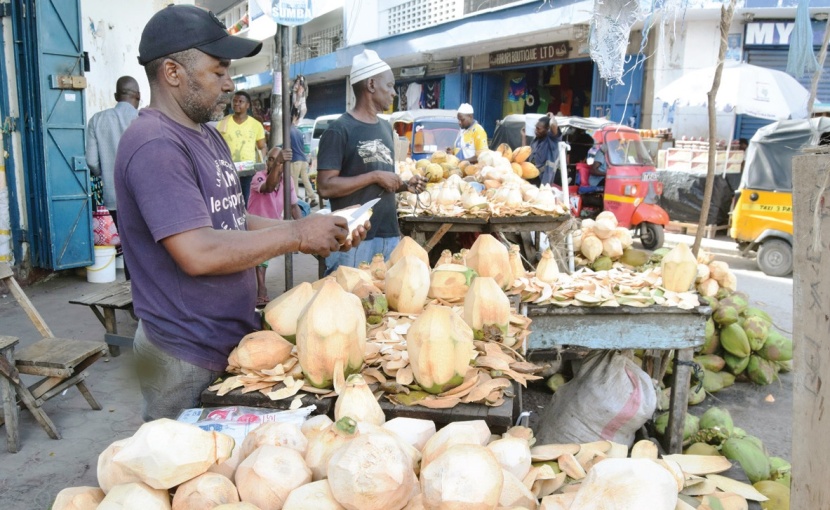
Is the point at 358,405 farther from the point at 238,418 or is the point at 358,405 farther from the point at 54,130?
the point at 54,130

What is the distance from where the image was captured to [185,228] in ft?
5.37

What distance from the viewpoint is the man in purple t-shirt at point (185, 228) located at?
65.7 inches

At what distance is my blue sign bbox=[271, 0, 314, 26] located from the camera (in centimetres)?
449

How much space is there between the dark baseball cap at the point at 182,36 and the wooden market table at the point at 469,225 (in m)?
3.26

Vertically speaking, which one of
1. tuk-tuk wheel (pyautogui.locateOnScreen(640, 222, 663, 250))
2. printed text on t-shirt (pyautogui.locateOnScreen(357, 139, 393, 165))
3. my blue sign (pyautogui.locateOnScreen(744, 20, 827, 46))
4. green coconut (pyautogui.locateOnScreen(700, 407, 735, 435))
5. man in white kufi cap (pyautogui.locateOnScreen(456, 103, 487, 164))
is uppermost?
my blue sign (pyautogui.locateOnScreen(744, 20, 827, 46))

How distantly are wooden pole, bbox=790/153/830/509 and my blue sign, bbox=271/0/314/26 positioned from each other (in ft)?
12.7

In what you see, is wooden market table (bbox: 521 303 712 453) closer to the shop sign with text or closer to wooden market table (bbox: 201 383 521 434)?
wooden market table (bbox: 201 383 521 434)

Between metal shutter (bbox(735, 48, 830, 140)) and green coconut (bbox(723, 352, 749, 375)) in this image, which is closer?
green coconut (bbox(723, 352, 749, 375))

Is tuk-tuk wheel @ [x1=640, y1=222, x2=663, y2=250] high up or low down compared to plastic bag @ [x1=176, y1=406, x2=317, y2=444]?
down

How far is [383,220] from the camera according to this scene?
13.0ft

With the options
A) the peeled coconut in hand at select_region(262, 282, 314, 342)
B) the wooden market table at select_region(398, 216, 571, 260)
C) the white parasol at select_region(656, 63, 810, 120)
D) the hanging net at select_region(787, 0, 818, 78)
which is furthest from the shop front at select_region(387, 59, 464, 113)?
the peeled coconut in hand at select_region(262, 282, 314, 342)

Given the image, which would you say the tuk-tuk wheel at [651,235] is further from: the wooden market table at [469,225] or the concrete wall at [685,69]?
the wooden market table at [469,225]

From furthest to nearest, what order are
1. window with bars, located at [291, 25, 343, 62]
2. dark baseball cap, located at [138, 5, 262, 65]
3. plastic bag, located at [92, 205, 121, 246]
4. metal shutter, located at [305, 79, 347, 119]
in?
metal shutter, located at [305, 79, 347, 119]
window with bars, located at [291, 25, 343, 62]
plastic bag, located at [92, 205, 121, 246]
dark baseball cap, located at [138, 5, 262, 65]

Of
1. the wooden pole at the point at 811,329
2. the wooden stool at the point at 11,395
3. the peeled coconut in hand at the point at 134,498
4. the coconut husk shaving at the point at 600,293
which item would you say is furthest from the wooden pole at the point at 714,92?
the wooden stool at the point at 11,395
